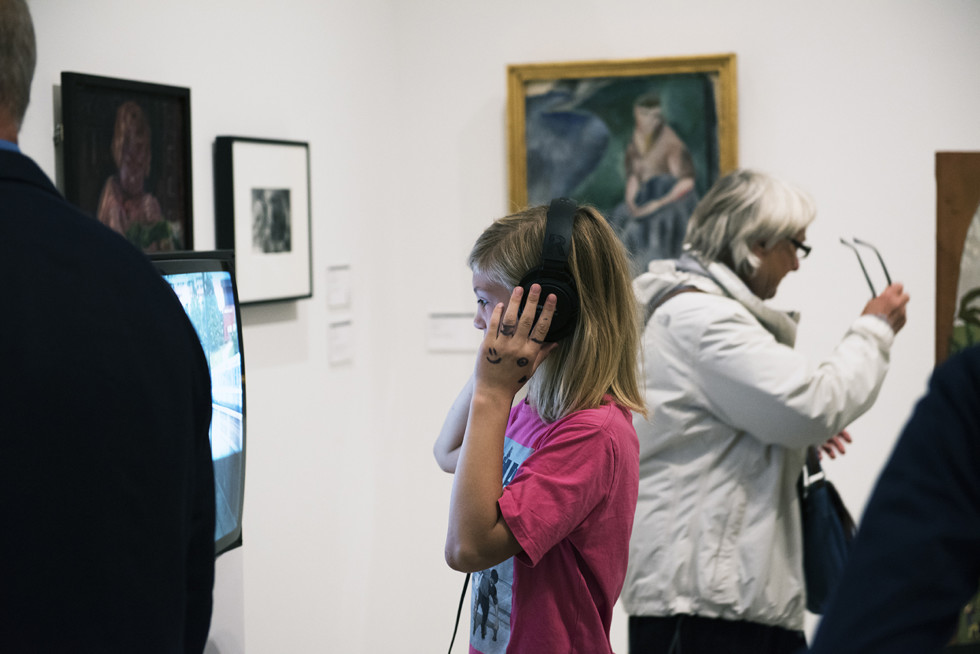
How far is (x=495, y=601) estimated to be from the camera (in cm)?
144

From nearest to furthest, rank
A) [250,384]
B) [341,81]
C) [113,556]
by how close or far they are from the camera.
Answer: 1. [113,556]
2. [250,384]
3. [341,81]

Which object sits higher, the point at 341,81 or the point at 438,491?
the point at 341,81

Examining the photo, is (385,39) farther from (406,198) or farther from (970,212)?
(970,212)

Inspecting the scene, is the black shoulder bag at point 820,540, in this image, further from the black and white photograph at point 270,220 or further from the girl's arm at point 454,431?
the black and white photograph at point 270,220

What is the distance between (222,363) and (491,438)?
0.56 m

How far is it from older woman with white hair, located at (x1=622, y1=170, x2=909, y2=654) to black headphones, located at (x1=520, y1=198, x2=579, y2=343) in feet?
2.39

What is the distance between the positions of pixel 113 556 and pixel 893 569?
713 millimetres

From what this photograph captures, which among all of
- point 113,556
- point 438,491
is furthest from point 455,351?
point 113,556

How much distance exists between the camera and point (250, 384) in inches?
106

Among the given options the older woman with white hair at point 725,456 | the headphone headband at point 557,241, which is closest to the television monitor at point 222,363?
the headphone headband at point 557,241

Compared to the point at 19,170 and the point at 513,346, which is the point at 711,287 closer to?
the point at 513,346

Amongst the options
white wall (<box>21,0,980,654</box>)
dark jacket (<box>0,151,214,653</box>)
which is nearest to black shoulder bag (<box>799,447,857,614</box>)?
white wall (<box>21,0,980,654</box>)

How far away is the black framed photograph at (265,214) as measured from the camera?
99.7 inches

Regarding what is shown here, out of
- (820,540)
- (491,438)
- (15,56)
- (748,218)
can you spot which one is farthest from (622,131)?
(15,56)
